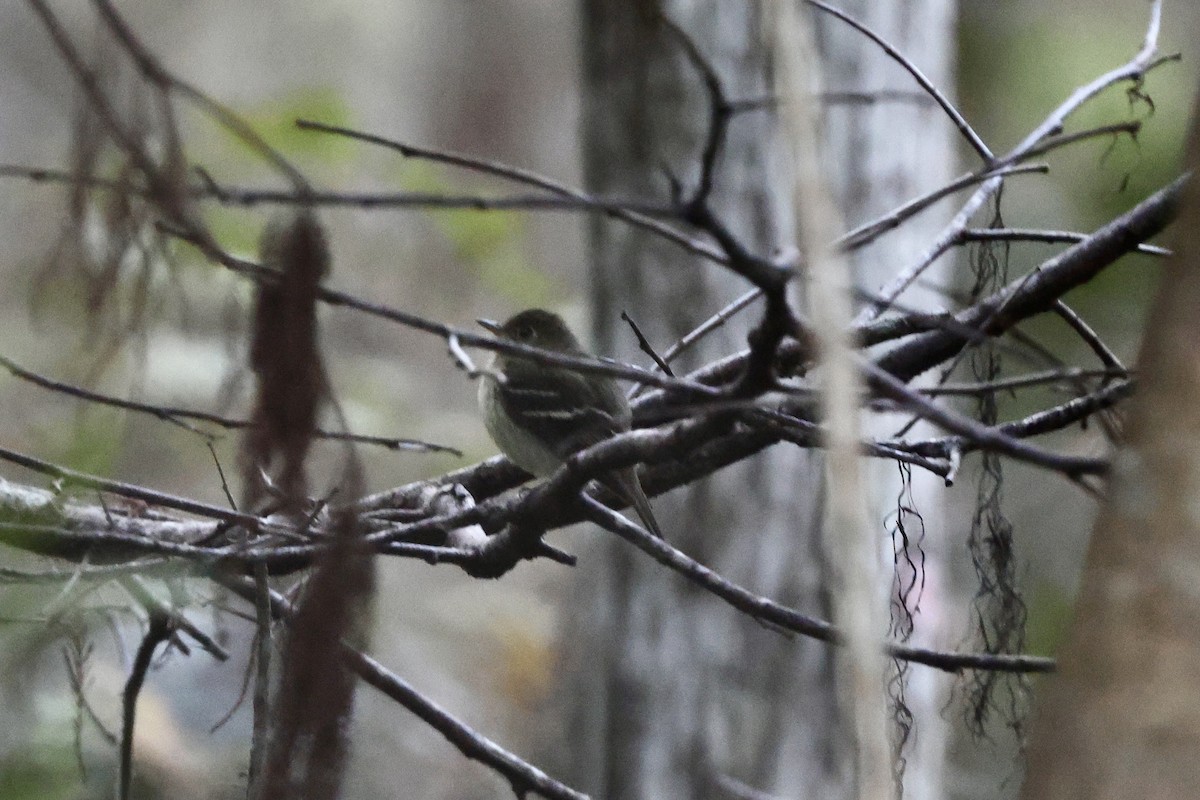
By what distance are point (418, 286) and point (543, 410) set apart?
6.84 metres

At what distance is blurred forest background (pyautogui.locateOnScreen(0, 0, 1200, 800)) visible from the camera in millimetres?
5828

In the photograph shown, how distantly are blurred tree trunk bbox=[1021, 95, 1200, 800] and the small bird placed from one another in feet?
7.80

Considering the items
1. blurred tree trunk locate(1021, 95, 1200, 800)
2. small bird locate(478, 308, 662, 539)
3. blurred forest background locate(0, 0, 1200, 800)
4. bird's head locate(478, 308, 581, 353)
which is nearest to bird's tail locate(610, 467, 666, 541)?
small bird locate(478, 308, 662, 539)

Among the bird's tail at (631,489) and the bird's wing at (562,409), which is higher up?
the bird's wing at (562,409)

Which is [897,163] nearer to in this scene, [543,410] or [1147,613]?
[543,410]

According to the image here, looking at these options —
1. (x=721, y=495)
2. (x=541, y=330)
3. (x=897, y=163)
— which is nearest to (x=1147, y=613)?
(x=541, y=330)

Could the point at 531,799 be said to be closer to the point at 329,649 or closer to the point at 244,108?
the point at 244,108

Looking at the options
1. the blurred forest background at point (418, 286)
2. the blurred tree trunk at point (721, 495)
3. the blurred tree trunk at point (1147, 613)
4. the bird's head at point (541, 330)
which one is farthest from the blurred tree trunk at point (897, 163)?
the blurred tree trunk at point (1147, 613)

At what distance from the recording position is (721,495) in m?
5.32

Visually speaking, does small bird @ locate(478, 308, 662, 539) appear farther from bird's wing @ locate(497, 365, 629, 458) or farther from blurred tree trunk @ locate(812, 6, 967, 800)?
blurred tree trunk @ locate(812, 6, 967, 800)

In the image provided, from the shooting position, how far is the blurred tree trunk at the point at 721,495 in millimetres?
5223

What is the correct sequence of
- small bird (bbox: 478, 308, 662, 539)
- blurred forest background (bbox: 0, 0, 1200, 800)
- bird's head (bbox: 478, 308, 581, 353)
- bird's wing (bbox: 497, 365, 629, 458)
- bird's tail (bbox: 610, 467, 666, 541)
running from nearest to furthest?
bird's tail (bbox: 610, 467, 666, 541) < small bird (bbox: 478, 308, 662, 539) < bird's wing (bbox: 497, 365, 629, 458) < bird's head (bbox: 478, 308, 581, 353) < blurred forest background (bbox: 0, 0, 1200, 800)

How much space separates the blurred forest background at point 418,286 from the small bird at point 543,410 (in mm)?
430

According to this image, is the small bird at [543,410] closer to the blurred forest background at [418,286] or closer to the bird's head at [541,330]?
the bird's head at [541,330]
